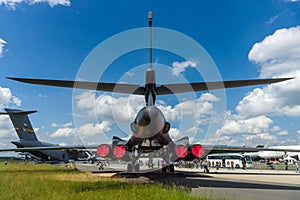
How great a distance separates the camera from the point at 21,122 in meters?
39.1

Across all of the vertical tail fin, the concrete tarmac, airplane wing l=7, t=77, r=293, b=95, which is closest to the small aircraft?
airplane wing l=7, t=77, r=293, b=95

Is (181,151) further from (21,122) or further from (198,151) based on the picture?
(21,122)

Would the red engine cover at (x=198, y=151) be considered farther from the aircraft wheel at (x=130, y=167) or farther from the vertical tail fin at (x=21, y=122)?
the vertical tail fin at (x=21, y=122)

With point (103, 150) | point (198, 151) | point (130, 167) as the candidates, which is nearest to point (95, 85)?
point (103, 150)

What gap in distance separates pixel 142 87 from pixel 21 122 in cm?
3136

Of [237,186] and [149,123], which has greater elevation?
[149,123]

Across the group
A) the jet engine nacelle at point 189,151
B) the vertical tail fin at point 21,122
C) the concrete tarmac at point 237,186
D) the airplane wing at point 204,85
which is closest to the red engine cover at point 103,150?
the concrete tarmac at point 237,186

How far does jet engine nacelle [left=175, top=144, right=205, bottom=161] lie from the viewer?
16656mm

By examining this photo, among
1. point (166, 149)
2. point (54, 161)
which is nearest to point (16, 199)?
point (166, 149)

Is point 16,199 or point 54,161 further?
point 54,161

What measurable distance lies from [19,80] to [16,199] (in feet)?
12.1

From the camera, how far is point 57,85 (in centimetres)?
1044

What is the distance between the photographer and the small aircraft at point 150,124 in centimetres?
1124

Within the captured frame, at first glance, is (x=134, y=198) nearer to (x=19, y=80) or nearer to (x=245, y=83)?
(x=19, y=80)
